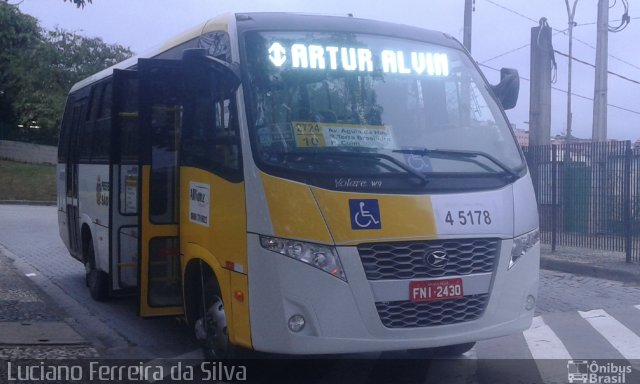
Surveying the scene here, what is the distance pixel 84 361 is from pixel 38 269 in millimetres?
7481

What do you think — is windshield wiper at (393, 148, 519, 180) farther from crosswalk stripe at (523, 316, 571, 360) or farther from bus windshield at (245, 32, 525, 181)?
crosswalk stripe at (523, 316, 571, 360)

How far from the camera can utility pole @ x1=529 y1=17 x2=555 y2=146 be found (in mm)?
20500

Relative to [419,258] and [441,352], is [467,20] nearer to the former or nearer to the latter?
[441,352]

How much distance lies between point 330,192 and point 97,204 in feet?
17.3

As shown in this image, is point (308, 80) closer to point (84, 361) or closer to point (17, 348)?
point (84, 361)

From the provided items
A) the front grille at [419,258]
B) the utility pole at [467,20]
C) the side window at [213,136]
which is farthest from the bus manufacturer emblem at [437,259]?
the utility pole at [467,20]

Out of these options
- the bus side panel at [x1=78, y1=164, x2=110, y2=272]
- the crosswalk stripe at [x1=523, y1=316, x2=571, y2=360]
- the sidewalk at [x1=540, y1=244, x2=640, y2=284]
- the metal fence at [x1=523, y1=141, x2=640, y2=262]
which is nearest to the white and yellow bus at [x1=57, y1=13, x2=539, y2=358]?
the crosswalk stripe at [x1=523, y1=316, x2=571, y2=360]

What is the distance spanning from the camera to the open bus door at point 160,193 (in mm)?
7984

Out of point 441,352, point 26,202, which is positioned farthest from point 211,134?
point 26,202

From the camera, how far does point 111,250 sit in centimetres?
903

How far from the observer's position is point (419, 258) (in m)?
6.39

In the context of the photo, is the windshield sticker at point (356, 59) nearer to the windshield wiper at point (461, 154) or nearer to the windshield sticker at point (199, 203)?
the windshield wiper at point (461, 154)

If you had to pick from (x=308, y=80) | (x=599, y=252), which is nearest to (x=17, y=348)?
(x=308, y=80)

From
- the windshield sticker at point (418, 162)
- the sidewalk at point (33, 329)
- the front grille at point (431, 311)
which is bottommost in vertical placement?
the sidewalk at point (33, 329)
